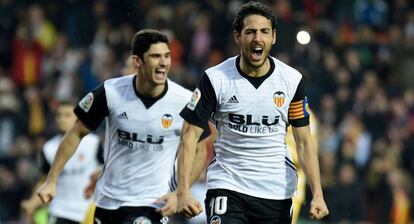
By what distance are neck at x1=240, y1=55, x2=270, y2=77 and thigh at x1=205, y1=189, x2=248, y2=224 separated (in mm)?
857

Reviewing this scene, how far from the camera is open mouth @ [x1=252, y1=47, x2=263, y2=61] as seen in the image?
344 inches

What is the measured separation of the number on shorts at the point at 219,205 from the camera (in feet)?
28.7

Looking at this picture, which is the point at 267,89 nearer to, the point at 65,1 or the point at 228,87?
the point at 228,87

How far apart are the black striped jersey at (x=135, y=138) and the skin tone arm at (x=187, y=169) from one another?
0.86 m

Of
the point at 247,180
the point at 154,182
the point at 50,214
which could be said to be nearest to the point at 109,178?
the point at 154,182

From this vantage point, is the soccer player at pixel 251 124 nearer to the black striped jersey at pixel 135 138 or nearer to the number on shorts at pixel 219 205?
the number on shorts at pixel 219 205

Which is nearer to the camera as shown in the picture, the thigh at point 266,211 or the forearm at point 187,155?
the forearm at point 187,155

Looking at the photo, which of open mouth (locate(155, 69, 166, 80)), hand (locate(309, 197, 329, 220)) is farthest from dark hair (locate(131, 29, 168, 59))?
hand (locate(309, 197, 329, 220))

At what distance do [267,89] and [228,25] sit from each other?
11.9 metres

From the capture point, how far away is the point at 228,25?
67.8ft

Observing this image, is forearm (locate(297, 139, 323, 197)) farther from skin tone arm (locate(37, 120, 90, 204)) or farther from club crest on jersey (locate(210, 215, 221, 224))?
skin tone arm (locate(37, 120, 90, 204))

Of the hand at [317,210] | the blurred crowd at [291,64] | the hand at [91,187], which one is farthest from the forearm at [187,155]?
the blurred crowd at [291,64]

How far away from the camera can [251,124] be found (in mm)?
8844

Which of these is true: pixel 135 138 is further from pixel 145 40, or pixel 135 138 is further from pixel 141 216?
pixel 145 40
